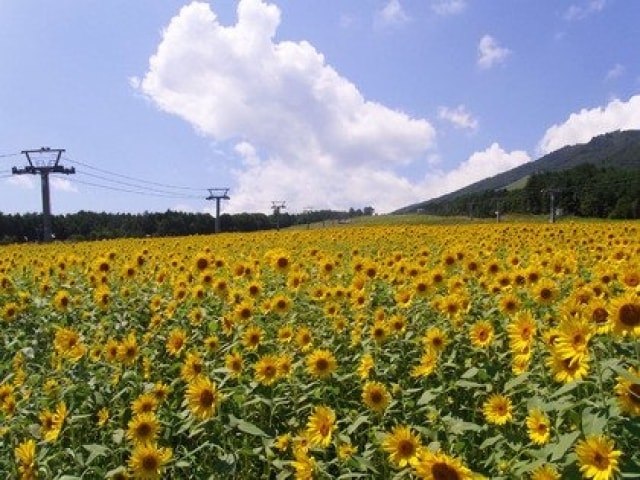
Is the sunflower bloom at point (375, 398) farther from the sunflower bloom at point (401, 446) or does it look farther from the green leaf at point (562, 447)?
the green leaf at point (562, 447)

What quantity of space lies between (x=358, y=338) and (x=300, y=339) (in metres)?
0.52

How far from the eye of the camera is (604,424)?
9.77ft

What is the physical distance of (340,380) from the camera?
5.00 meters

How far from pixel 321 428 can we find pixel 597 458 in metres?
1.58

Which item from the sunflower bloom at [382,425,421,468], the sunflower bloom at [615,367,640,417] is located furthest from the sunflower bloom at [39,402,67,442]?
the sunflower bloom at [615,367,640,417]

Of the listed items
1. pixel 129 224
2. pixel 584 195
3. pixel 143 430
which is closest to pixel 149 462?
pixel 143 430

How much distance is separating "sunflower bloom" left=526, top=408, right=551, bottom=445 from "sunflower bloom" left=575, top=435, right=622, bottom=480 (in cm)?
86

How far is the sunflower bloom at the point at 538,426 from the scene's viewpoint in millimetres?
3668

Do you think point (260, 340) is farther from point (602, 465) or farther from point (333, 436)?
point (602, 465)

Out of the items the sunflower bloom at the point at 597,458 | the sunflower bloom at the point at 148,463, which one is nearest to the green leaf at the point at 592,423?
the sunflower bloom at the point at 597,458

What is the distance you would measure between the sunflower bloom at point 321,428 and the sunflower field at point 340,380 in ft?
0.03

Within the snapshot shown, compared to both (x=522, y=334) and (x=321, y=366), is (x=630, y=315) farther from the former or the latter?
(x=321, y=366)

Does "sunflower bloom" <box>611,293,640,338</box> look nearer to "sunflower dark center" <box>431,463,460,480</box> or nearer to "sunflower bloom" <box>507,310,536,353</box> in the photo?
"sunflower bloom" <box>507,310,536,353</box>

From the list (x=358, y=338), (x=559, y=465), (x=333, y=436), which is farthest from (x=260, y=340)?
(x=559, y=465)
